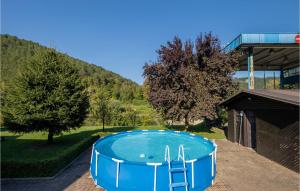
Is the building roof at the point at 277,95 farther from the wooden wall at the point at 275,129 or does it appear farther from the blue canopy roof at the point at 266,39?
the blue canopy roof at the point at 266,39

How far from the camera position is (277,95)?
12.9 m

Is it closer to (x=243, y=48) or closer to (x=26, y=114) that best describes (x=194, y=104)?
(x=243, y=48)

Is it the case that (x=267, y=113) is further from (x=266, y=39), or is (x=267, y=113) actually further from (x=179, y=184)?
(x=266, y=39)

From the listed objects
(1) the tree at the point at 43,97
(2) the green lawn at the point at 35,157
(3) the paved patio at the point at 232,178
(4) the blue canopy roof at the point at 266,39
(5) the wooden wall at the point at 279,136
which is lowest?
(3) the paved patio at the point at 232,178

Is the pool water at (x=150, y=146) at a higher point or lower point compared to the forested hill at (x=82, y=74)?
lower

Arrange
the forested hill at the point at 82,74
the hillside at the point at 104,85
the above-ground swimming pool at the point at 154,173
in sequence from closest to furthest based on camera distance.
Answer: the above-ground swimming pool at the point at 154,173 → the hillside at the point at 104,85 → the forested hill at the point at 82,74

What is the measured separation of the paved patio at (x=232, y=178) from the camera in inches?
390

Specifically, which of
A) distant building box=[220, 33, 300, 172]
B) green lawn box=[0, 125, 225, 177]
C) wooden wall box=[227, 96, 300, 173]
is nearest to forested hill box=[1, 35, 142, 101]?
green lawn box=[0, 125, 225, 177]

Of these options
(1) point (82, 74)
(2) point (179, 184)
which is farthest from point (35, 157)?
(1) point (82, 74)

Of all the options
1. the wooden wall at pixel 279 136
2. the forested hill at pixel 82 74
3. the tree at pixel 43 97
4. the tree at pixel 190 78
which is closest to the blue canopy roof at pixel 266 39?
the tree at pixel 190 78

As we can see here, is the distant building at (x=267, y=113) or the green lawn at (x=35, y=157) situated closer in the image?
the green lawn at (x=35, y=157)

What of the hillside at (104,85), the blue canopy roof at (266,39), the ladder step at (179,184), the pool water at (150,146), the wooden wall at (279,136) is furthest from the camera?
the hillside at (104,85)

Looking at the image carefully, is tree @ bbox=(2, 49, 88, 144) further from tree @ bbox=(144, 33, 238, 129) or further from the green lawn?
tree @ bbox=(144, 33, 238, 129)

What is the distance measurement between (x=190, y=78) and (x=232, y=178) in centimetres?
1113
